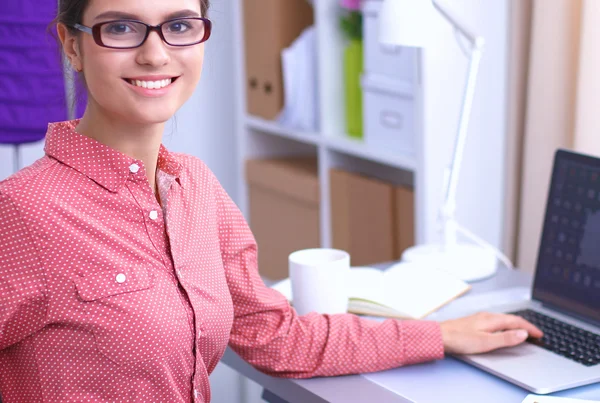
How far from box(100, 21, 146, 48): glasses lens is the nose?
1cm

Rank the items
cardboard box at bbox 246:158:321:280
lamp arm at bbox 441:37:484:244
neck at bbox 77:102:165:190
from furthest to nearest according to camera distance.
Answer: cardboard box at bbox 246:158:321:280, lamp arm at bbox 441:37:484:244, neck at bbox 77:102:165:190

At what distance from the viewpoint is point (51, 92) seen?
2.75 meters

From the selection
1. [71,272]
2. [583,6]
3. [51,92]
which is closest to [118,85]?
[71,272]

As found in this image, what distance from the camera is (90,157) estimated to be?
4.08 feet

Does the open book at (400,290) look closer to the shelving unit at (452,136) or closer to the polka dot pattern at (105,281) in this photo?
the polka dot pattern at (105,281)

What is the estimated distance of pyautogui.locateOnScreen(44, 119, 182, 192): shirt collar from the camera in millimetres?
1234

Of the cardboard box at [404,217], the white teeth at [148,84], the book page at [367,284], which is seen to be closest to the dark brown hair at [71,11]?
the white teeth at [148,84]

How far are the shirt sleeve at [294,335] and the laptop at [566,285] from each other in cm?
9

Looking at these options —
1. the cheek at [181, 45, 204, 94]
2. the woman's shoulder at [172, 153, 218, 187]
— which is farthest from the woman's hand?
the cheek at [181, 45, 204, 94]

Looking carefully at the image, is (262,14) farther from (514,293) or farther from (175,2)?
(175,2)

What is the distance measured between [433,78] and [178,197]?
1136mm

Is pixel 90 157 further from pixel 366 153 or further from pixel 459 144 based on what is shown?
pixel 366 153

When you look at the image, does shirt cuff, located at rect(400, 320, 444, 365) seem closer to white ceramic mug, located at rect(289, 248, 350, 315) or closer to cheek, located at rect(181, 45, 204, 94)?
white ceramic mug, located at rect(289, 248, 350, 315)

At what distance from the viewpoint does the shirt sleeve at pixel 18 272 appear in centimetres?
114
